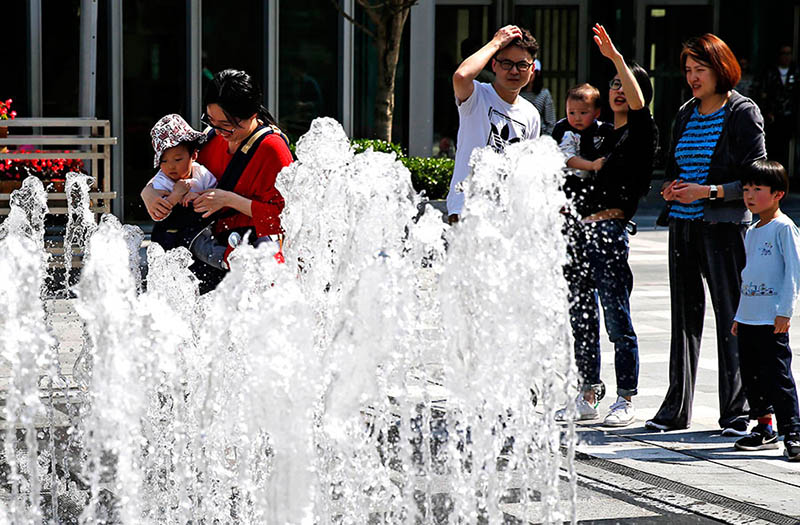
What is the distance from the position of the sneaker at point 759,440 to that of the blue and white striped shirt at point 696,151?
0.98m

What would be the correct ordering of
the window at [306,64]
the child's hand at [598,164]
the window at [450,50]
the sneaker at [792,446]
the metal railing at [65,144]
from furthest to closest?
1. the window at [450,50]
2. the window at [306,64]
3. the metal railing at [65,144]
4. the child's hand at [598,164]
5. the sneaker at [792,446]

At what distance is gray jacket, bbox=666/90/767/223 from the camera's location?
5781mm

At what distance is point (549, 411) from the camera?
4.69 metres

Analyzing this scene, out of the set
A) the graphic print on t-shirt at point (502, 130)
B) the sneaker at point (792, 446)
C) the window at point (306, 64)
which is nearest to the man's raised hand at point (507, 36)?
the graphic print on t-shirt at point (502, 130)

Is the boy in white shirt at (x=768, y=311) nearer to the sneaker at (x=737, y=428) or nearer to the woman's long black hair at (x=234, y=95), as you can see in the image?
the sneaker at (x=737, y=428)

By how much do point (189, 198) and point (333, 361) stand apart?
1.11 m

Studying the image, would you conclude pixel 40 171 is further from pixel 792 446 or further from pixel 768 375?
pixel 792 446

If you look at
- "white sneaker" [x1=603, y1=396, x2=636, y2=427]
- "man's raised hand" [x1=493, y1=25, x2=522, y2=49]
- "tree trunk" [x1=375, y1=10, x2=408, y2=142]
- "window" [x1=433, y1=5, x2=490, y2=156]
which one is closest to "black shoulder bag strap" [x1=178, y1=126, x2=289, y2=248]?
"man's raised hand" [x1=493, y1=25, x2=522, y2=49]

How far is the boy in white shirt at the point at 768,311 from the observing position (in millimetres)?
5480

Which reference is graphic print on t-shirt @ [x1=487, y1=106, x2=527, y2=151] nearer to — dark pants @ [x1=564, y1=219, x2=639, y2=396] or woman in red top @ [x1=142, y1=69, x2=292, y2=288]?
dark pants @ [x1=564, y1=219, x2=639, y2=396]

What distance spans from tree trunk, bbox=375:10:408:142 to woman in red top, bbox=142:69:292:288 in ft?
28.0

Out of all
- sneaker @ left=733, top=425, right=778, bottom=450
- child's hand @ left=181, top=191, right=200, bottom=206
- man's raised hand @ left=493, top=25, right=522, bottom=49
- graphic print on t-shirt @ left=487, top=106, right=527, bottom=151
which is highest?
man's raised hand @ left=493, top=25, right=522, bottom=49

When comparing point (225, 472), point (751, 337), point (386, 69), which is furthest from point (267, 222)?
point (386, 69)

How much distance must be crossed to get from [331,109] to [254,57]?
1.09 m
